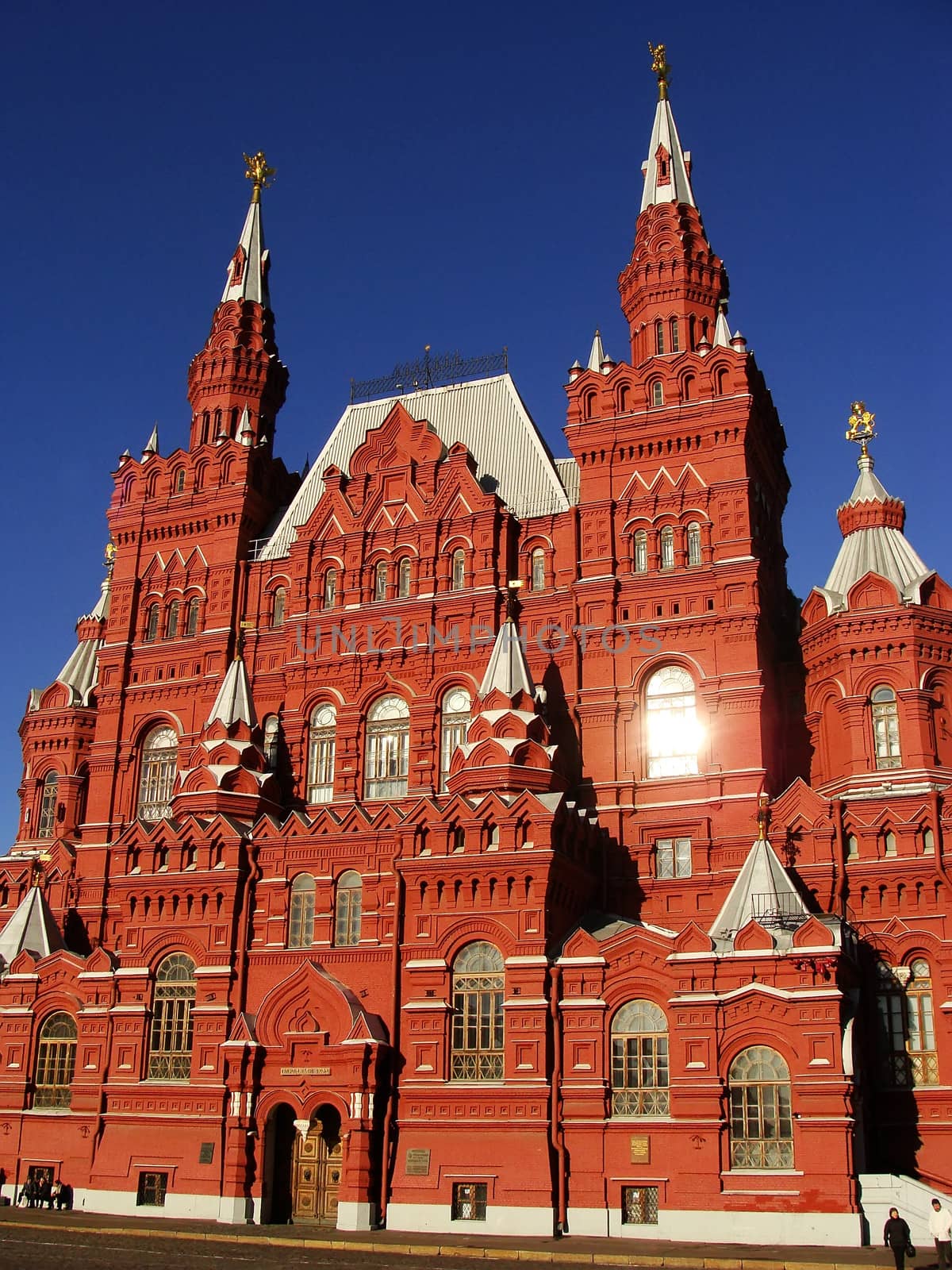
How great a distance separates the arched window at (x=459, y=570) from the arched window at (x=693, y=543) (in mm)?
7810

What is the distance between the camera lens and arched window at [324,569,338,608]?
48062mm

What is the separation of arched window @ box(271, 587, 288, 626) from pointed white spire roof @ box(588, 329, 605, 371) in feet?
45.3

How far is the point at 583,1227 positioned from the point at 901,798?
47.6 ft

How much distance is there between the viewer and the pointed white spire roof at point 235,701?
45.0 metres

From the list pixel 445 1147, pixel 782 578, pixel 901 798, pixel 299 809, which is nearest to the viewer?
pixel 445 1147

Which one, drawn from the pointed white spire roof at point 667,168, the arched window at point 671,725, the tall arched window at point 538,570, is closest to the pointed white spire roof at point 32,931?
the tall arched window at point 538,570

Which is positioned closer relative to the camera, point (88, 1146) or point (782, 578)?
point (88, 1146)

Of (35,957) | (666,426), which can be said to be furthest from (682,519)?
(35,957)

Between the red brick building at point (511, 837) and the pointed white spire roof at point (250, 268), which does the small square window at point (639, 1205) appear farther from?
the pointed white spire roof at point (250, 268)

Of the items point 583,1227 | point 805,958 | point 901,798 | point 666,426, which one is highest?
point 666,426

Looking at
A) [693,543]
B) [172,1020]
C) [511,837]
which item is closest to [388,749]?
[511,837]

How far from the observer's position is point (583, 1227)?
33250 millimetres

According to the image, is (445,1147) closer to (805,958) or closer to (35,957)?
(805,958)

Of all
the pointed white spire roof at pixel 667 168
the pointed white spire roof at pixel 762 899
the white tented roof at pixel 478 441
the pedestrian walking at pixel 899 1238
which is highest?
the pointed white spire roof at pixel 667 168
